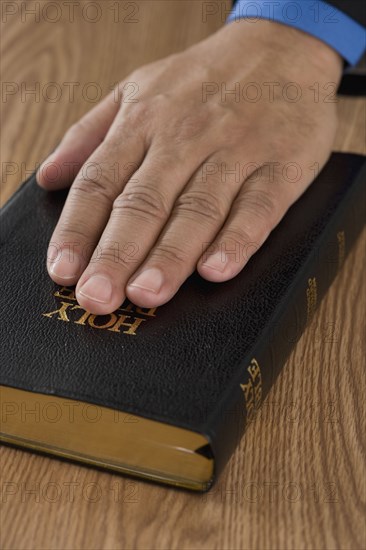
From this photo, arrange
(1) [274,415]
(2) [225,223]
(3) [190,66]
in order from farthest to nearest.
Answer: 1. (3) [190,66]
2. (2) [225,223]
3. (1) [274,415]

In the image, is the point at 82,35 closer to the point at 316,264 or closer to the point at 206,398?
the point at 316,264

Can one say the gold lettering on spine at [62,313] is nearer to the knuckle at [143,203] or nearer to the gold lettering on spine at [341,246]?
the knuckle at [143,203]

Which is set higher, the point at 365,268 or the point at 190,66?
the point at 190,66

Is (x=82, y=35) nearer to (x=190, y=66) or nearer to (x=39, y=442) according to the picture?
(x=190, y=66)

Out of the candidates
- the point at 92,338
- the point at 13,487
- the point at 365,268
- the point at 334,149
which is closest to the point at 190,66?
the point at 334,149

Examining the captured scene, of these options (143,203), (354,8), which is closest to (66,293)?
(143,203)

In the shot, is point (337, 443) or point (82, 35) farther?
point (82, 35)

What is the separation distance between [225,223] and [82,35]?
0.65 metres

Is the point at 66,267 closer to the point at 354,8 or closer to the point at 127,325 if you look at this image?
the point at 127,325

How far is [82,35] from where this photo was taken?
4.74 ft

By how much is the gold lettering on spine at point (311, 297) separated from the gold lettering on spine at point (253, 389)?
0.14 meters

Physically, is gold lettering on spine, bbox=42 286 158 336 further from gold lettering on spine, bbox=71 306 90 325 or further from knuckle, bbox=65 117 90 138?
knuckle, bbox=65 117 90 138

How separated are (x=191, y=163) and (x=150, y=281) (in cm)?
20

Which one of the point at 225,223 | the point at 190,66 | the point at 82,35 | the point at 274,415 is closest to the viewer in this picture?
the point at 274,415
